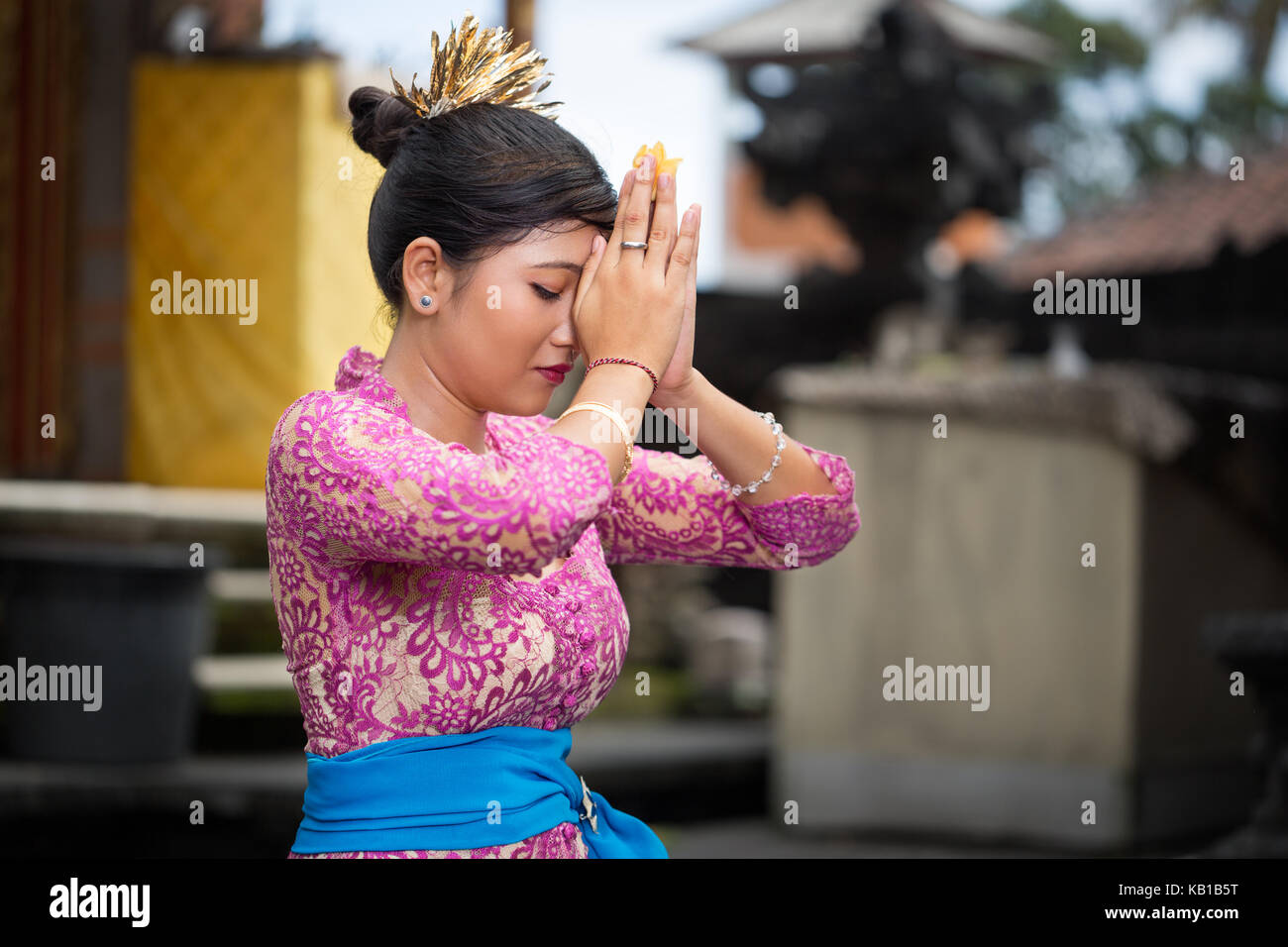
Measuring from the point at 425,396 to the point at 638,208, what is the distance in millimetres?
368

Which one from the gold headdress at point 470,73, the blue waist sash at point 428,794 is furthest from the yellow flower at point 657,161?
the blue waist sash at point 428,794

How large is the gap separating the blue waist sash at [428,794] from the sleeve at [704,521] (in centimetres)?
41

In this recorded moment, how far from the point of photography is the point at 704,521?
6.81ft

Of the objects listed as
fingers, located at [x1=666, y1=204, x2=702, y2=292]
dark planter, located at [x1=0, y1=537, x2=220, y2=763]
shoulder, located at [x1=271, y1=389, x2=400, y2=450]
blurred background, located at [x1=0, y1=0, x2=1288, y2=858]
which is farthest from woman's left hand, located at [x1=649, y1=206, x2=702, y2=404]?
dark planter, located at [x1=0, y1=537, x2=220, y2=763]

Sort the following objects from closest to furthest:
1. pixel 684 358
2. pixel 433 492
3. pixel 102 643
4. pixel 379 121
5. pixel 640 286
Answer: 1. pixel 433 492
2. pixel 640 286
3. pixel 684 358
4. pixel 379 121
5. pixel 102 643

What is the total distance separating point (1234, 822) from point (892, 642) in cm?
156

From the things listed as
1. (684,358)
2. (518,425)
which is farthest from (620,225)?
(518,425)

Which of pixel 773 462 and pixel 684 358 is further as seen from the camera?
pixel 773 462

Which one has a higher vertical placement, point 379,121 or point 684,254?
point 379,121

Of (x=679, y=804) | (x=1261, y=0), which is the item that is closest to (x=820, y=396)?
(x=679, y=804)

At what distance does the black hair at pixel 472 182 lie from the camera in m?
1.77

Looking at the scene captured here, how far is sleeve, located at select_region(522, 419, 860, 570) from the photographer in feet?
6.72

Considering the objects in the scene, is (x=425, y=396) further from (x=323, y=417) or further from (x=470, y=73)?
(x=470, y=73)

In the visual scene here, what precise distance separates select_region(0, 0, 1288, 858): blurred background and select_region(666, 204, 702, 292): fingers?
2.62 meters
